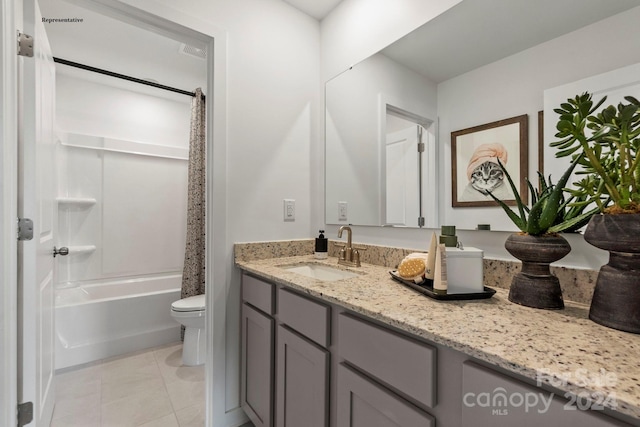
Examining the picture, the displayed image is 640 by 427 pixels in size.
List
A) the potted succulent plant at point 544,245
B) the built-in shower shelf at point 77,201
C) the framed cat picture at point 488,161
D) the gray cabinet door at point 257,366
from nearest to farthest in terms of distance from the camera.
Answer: the potted succulent plant at point 544,245 < the framed cat picture at point 488,161 < the gray cabinet door at point 257,366 < the built-in shower shelf at point 77,201

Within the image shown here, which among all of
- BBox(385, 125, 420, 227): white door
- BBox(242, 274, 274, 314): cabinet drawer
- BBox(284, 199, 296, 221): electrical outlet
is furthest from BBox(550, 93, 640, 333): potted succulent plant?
BBox(284, 199, 296, 221): electrical outlet

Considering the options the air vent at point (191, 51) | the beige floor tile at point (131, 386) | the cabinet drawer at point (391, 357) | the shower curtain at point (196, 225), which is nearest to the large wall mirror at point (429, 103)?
the cabinet drawer at point (391, 357)

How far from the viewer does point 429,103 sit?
4.28 feet

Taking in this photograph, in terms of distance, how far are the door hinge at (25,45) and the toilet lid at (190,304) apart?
5.36ft

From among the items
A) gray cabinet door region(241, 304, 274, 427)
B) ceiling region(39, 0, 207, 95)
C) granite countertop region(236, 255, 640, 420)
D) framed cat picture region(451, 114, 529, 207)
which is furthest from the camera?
ceiling region(39, 0, 207, 95)

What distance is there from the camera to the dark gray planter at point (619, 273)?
62 cm

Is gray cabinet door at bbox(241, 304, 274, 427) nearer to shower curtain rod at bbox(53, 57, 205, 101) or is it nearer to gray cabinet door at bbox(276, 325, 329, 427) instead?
gray cabinet door at bbox(276, 325, 329, 427)

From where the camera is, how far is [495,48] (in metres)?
1.10

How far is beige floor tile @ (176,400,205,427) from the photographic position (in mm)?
1563

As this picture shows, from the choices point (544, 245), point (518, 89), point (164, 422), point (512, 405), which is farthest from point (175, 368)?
point (518, 89)

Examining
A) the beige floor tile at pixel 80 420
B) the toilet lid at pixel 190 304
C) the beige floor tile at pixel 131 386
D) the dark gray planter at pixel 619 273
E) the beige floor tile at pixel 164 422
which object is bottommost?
the beige floor tile at pixel 164 422

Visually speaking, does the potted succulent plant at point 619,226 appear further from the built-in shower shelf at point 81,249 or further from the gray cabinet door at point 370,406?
the built-in shower shelf at point 81,249

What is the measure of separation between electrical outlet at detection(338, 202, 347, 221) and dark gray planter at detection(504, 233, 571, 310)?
3.33ft

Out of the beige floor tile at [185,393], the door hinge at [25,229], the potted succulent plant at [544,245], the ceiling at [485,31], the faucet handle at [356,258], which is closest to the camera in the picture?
the potted succulent plant at [544,245]
